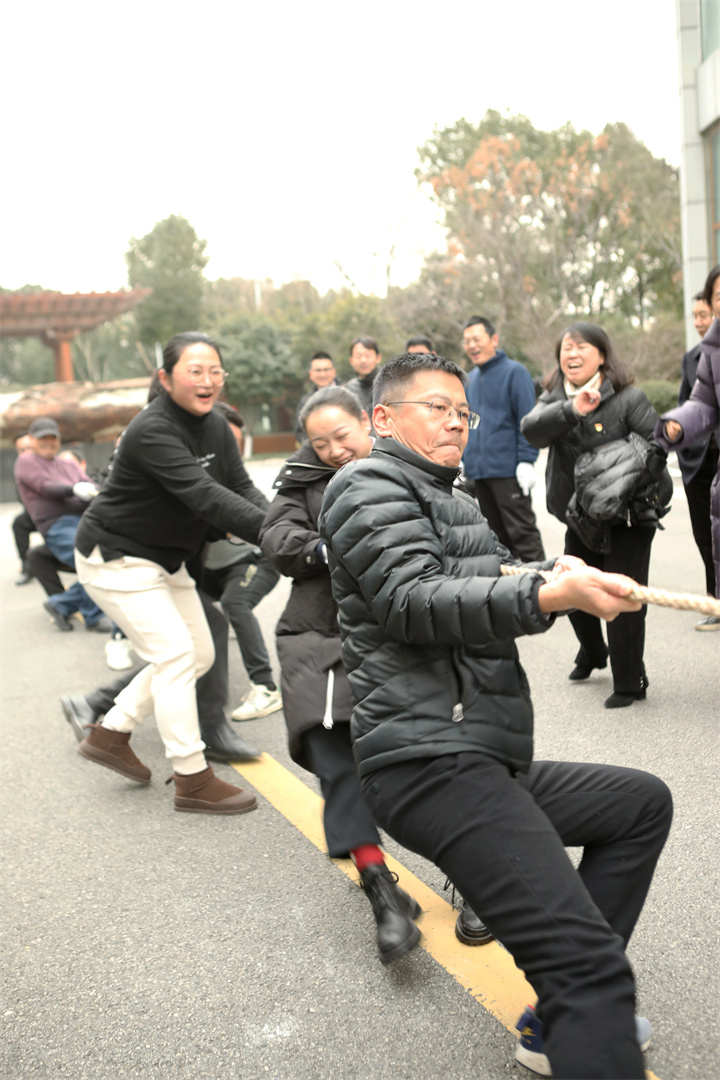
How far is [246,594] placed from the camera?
19.1 ft

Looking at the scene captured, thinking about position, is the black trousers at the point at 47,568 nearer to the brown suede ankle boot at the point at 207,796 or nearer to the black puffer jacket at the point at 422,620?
the brown suede ankle boot at the point at 207,796

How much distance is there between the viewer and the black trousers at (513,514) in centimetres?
702

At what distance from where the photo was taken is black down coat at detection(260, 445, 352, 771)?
3.29 metres

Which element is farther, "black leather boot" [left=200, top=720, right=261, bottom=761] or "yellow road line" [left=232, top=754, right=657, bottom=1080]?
"black leather boot" [left=200, top=720, right=261, bottom=761]

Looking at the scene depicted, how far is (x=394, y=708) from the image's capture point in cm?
Answer: 223

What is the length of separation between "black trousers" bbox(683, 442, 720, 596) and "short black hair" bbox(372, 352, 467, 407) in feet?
12.5

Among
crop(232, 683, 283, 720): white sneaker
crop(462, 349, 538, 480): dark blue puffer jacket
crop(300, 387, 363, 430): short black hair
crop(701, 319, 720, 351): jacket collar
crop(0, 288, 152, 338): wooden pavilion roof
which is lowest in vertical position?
crop(232, 683, 283, 720): white sneaker

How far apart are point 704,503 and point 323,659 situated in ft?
11.8

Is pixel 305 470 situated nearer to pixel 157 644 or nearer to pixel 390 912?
pixel 157 644

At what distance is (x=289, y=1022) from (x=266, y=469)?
26.1m

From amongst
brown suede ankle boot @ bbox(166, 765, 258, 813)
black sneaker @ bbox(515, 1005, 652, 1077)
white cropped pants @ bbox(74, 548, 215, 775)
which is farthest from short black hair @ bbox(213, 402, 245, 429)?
black sneaker @ bbox(515, 1005, 652, 1077)

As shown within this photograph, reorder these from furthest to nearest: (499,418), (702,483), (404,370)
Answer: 1. (499,418)
2. (702,483)
3. (404,370)

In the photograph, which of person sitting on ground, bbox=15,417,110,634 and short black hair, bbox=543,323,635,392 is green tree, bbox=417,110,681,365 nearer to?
person sitting on ground, bbox=15,417,110,634

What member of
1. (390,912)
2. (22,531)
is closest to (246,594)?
(390,912)
